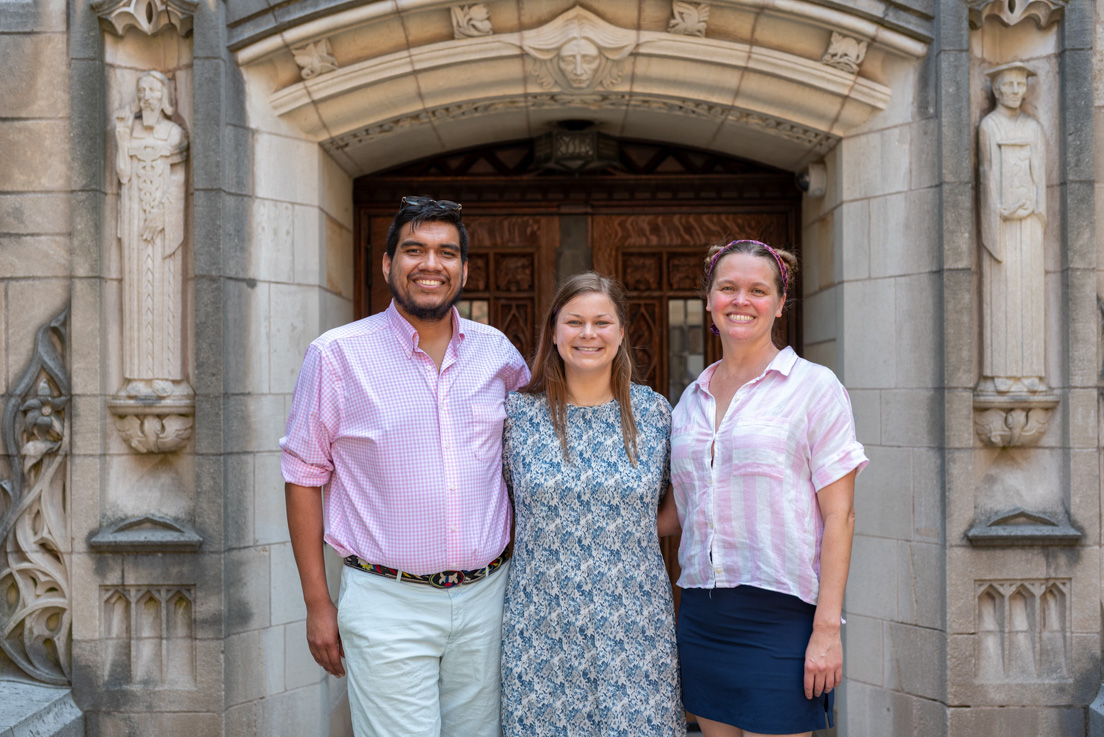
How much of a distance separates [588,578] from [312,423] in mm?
815

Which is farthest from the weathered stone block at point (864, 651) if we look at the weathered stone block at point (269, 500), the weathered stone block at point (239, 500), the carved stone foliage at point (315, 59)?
the carved stone foliage at point (315, 59)

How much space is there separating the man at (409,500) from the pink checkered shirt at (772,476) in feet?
1.84

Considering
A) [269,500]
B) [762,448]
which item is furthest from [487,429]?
[269,500]

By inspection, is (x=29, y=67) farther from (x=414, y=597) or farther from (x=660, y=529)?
(x=660, y=529)

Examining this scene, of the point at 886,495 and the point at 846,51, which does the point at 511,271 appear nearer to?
the point at 846,51

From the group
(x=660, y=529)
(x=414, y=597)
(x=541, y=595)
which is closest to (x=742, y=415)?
(x=660, y=529)

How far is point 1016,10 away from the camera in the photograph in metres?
3.17

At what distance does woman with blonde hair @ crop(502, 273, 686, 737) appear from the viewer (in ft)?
6.82

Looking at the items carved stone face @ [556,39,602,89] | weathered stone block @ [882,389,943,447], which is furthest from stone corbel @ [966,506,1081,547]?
carved stone face @ [556,39,602,89]

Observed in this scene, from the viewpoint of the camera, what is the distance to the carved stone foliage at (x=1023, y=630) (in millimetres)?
3189

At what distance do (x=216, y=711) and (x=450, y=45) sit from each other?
273cm

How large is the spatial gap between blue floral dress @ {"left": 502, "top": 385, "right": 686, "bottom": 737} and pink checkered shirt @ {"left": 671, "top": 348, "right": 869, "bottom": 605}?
6.0 inches

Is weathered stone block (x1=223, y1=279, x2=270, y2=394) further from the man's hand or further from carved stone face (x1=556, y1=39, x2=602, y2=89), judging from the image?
carved stone face (x1=556, y1=39, x2=602, y2=89)

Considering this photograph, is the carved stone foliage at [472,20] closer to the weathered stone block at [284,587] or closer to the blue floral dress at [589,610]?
the blue floral dress at [589,610]
